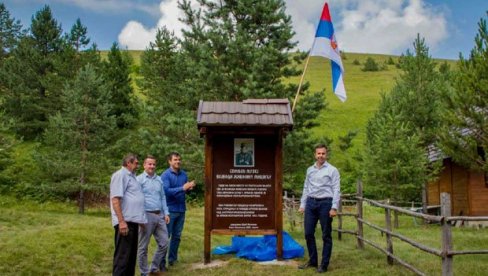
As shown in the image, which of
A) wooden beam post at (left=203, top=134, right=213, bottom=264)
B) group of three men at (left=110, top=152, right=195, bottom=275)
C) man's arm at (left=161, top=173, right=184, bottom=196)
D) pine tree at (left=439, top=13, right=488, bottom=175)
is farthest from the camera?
pine tree at (left=439, top=13, right=488, bottom=175)

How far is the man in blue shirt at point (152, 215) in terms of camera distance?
7.72 metres

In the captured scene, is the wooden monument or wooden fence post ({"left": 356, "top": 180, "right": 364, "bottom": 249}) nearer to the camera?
the wooden monument

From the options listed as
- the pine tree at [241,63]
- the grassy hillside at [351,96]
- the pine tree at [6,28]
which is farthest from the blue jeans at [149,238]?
the pine tree at [6,28]

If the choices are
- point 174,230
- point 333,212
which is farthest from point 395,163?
point 174,230

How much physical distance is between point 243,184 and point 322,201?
58.0 inches

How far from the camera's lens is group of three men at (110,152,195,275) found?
22.8 ft

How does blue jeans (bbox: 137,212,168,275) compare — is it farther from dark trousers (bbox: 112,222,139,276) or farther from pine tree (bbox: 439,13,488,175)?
pine tree (bbox: 439,13,488,175)

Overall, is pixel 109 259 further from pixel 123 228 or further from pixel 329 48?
pixel 329 48

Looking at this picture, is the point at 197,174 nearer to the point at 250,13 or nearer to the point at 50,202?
the point at 250,13

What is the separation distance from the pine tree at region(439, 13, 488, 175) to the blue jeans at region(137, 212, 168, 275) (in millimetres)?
6774

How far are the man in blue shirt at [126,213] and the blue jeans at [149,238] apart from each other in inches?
21.6

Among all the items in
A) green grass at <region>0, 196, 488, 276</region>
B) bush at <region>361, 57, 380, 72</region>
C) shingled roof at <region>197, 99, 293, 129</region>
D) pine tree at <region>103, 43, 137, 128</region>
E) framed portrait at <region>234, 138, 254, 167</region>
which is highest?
bush at <region>361, 57, 380, 72</region>

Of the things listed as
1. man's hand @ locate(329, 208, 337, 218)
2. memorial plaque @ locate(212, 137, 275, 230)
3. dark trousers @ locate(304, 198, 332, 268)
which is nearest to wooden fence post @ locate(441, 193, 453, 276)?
man's hand @ locate(329, 208, 337, 218)

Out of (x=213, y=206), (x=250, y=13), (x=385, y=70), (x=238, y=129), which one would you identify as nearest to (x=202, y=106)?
(x=238, y=129)
